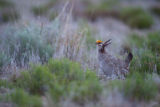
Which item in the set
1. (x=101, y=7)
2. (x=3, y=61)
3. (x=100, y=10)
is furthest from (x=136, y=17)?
(x=3, y=61)

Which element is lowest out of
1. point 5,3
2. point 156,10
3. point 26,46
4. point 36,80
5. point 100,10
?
point 36,80

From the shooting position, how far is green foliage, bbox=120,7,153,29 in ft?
40.6

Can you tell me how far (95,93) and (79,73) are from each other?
611 millimetres

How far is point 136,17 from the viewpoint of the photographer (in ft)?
42.1

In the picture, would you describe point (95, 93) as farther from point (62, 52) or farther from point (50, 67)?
point (62, 52)

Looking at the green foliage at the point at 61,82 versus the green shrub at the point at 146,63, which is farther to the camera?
the green shrub at the point at 146,63

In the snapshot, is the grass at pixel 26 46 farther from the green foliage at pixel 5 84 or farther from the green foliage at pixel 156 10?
the green foliage at pixel 156 10

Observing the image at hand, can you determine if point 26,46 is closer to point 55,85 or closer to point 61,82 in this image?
point 61,82

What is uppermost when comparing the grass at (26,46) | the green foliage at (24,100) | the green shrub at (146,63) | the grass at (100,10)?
the grass at (100,10)

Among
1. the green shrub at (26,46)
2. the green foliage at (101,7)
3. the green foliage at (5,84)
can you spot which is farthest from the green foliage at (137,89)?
the green foliage at (101,7)

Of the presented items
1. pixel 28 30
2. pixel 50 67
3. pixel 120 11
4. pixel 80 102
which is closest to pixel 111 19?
pixel 120 11

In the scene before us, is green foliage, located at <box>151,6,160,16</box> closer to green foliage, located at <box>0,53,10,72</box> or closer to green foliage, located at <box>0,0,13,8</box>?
green foliage, located at <box>0,0,13,8</box>

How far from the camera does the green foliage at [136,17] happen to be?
487 inches

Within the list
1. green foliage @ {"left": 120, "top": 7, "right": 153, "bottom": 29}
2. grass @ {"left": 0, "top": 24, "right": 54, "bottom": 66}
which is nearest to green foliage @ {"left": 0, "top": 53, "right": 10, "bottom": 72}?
grass @ {"left": 0, "top": 24, "right": 54, "bottom": 66}
